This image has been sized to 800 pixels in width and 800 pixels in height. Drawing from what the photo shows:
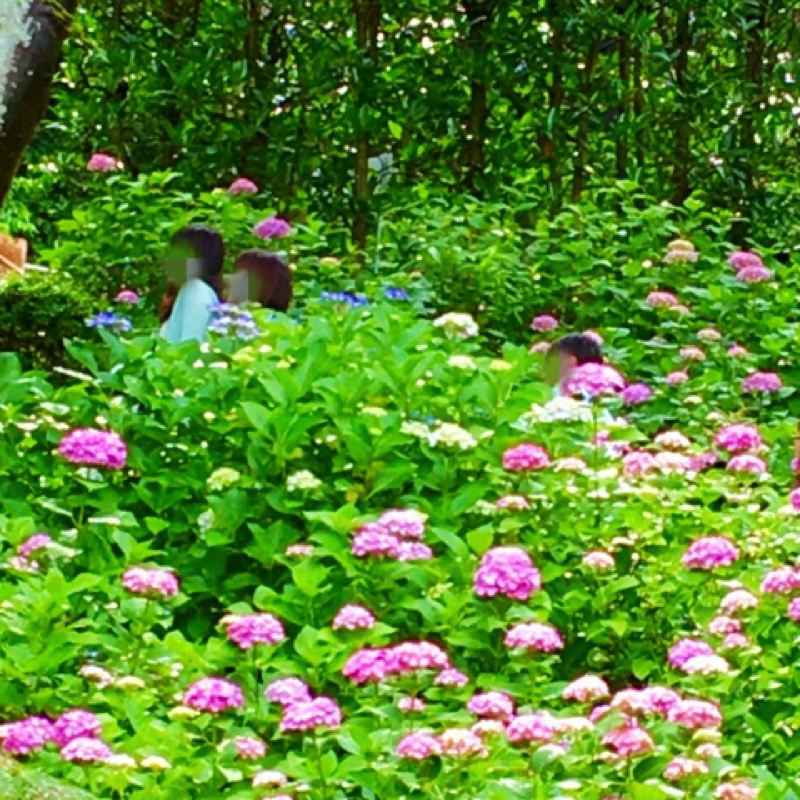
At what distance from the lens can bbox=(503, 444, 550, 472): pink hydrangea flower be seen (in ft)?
12.2

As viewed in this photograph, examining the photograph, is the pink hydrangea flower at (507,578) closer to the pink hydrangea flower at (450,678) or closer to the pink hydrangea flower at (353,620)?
the pink hydrangea flower at (353,620)

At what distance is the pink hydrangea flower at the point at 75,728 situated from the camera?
2.78m

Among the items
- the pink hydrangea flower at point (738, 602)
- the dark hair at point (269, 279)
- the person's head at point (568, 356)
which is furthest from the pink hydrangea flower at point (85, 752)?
the dark hair at point (269, 279)

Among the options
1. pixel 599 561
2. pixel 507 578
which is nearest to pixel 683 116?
pixel 599 561

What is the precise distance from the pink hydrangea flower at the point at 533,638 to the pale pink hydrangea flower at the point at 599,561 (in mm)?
442

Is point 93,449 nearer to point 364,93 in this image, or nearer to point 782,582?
point 782,582

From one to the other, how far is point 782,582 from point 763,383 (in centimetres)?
275

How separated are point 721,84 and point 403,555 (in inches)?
253

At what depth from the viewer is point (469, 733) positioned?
2645 mm

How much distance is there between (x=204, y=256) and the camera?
19.1 ft

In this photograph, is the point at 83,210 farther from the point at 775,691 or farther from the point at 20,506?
the point at 775,691

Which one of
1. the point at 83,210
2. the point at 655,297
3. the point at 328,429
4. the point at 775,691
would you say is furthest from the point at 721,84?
the point at 775,691

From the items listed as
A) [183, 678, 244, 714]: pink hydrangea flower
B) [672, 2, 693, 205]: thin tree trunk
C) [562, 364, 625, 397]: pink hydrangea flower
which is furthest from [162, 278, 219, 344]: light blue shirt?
[672, 2, 693, 205]: thin tree trunk

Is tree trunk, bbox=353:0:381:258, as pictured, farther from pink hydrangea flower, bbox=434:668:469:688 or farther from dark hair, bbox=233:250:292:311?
pink hydrangea flower, bbox=434:668:469:688
